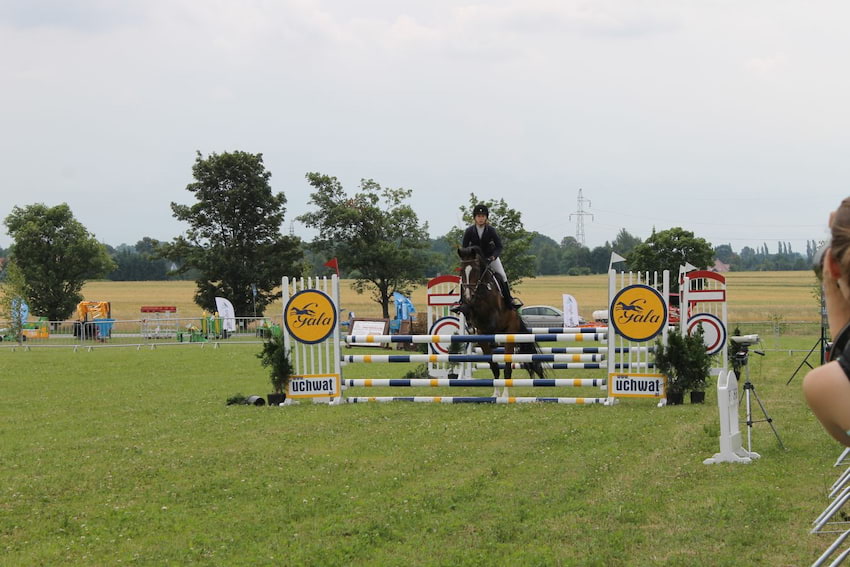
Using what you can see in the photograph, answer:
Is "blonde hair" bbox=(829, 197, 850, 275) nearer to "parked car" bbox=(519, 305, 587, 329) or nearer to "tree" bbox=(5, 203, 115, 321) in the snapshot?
"parked car" bbox=(519, 305, 587, 329)

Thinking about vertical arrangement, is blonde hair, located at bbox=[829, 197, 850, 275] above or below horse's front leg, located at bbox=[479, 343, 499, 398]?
above

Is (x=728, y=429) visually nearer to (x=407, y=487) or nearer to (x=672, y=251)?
(x=407, y=487)

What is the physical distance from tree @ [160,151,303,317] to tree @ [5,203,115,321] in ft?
31.8

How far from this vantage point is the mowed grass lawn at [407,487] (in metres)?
5.52

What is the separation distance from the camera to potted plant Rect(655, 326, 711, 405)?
41.2 ft

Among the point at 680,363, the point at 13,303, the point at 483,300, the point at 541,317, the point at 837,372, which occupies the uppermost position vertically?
the point at 13,303

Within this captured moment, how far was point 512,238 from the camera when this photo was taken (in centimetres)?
4738

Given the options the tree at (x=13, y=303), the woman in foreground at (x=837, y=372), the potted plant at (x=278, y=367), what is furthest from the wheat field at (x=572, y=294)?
the woman in foreground at (x=837, y=372)

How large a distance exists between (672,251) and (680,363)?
179 feet

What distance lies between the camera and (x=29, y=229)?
60.4 metres

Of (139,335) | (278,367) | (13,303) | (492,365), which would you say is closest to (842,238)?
(278,367)

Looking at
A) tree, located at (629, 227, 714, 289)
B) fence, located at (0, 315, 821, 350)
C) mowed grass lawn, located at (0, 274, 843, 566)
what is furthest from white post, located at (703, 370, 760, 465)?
tree, located at (629, 227, 714, 289)

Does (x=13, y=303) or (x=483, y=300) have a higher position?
(x=13, y=303)

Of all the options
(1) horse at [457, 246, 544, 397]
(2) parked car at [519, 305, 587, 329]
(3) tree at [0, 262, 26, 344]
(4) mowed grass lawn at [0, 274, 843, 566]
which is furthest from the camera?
→ (2) parked car at [519, 305, 587, 329]
